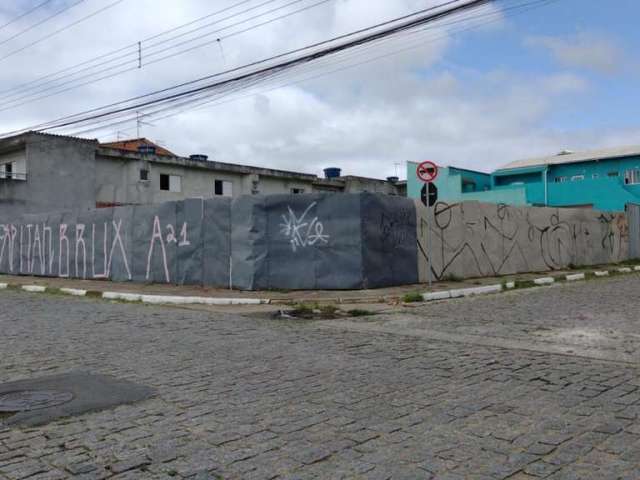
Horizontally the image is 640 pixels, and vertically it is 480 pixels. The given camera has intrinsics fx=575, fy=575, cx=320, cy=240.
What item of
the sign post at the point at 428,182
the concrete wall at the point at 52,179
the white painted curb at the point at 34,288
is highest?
the concrete wall at the point at 52,179

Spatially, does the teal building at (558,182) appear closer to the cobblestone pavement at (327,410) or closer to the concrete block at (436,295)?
the concrete block at (436,295)

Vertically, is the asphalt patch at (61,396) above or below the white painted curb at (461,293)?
below

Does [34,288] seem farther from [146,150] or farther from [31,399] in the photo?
[146,150]

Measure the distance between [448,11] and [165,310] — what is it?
25.8 feet

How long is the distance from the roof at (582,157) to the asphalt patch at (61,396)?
41.5 meters

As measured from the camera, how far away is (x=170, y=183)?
35.2 metres

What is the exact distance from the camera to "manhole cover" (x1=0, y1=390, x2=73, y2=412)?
4730 mm

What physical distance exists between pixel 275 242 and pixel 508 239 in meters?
8.07

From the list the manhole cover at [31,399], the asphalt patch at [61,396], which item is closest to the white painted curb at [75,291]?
the asphalt patch at [61,396]

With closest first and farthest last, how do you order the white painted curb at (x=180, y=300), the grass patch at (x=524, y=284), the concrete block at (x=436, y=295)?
the white painted curb at (x=180, y=300), the concrete block at (x=436, y=295), the grass patch at (x=524, y=284)

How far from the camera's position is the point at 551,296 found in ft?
42.9

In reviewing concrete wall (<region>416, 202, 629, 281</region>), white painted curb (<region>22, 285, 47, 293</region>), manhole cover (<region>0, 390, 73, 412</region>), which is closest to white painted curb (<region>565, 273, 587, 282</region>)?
concrete wall (<region>416, 202, 629, 281</region>)

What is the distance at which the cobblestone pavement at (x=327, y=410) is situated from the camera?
3.51 meters

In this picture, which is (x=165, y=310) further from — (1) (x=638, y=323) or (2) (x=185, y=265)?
(1) (x=638, y=323)
